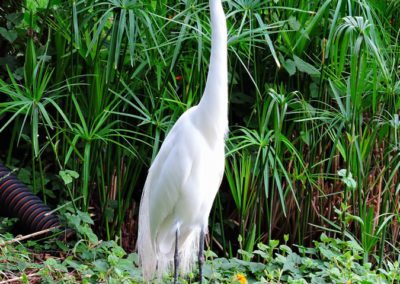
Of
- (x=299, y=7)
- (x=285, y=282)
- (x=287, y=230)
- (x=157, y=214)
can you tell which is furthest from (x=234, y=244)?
(x=299, y=7)

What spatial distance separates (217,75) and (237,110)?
3.97 feet

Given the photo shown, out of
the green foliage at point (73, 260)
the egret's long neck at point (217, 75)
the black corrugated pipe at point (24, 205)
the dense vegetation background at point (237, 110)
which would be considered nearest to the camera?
the egret's long neck at point (217, 75)

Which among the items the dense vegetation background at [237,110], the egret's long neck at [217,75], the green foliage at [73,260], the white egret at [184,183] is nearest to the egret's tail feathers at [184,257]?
the white egret at [184,183]

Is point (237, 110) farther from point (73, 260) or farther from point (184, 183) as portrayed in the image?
point (73, 260)

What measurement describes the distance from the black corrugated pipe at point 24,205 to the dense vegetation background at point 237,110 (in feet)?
0.36

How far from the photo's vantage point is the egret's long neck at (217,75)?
303 centimetres

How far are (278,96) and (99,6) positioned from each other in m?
1.02

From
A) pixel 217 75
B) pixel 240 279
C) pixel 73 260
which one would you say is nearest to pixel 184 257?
pixel 73 260

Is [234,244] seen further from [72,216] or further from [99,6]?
[99,6]

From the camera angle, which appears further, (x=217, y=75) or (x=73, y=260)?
(x=73, y=260)

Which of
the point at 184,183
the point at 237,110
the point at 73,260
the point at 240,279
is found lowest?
the point at 73,260

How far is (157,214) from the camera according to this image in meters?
3.52

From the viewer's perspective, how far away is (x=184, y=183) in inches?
134

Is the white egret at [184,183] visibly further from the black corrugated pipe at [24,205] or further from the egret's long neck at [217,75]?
the black corrugated pipe at [24,205]
